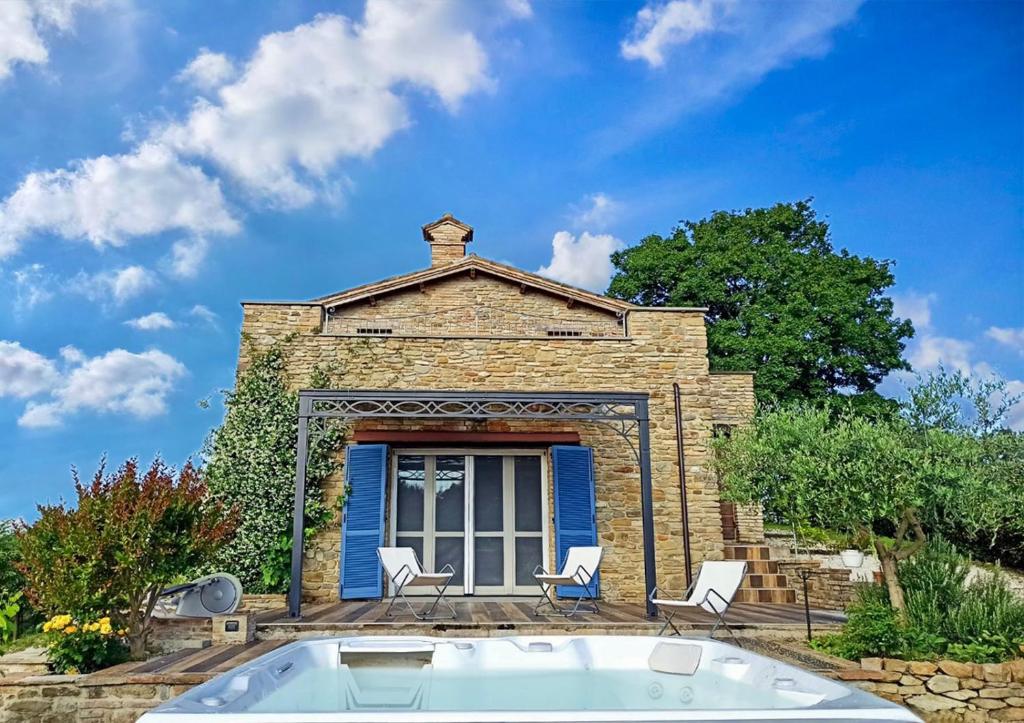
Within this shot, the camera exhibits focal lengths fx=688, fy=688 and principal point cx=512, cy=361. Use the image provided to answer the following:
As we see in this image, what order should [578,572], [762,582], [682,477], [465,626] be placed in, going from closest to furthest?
[465,626] → [578,572] → [762,582] → [682,477]

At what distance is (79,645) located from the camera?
4.98 meters

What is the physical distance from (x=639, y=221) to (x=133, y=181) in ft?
45.8

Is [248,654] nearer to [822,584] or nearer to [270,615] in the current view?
[270,615]

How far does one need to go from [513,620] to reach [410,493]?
115 inches

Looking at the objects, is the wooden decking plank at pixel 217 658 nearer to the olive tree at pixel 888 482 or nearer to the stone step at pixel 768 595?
the olive tree at pixel 888 482

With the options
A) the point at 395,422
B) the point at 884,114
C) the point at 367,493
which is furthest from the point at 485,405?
the point at 884,114

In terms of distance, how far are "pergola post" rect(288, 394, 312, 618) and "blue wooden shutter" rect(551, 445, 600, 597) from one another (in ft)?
10.4

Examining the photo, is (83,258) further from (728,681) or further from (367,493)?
(728,681)

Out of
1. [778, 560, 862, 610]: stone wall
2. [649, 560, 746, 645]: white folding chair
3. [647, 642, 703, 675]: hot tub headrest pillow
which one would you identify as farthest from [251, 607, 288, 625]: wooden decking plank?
[778, 560, 862, 610]: stone wall

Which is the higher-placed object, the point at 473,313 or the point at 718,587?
the point at 473,313

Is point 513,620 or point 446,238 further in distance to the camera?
point 446,238

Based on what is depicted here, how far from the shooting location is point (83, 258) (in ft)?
48.4

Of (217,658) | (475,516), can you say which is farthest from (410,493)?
(217,658)

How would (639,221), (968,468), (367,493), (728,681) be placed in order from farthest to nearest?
(639,221)
(367,493)
(968,468)
(728,681)
